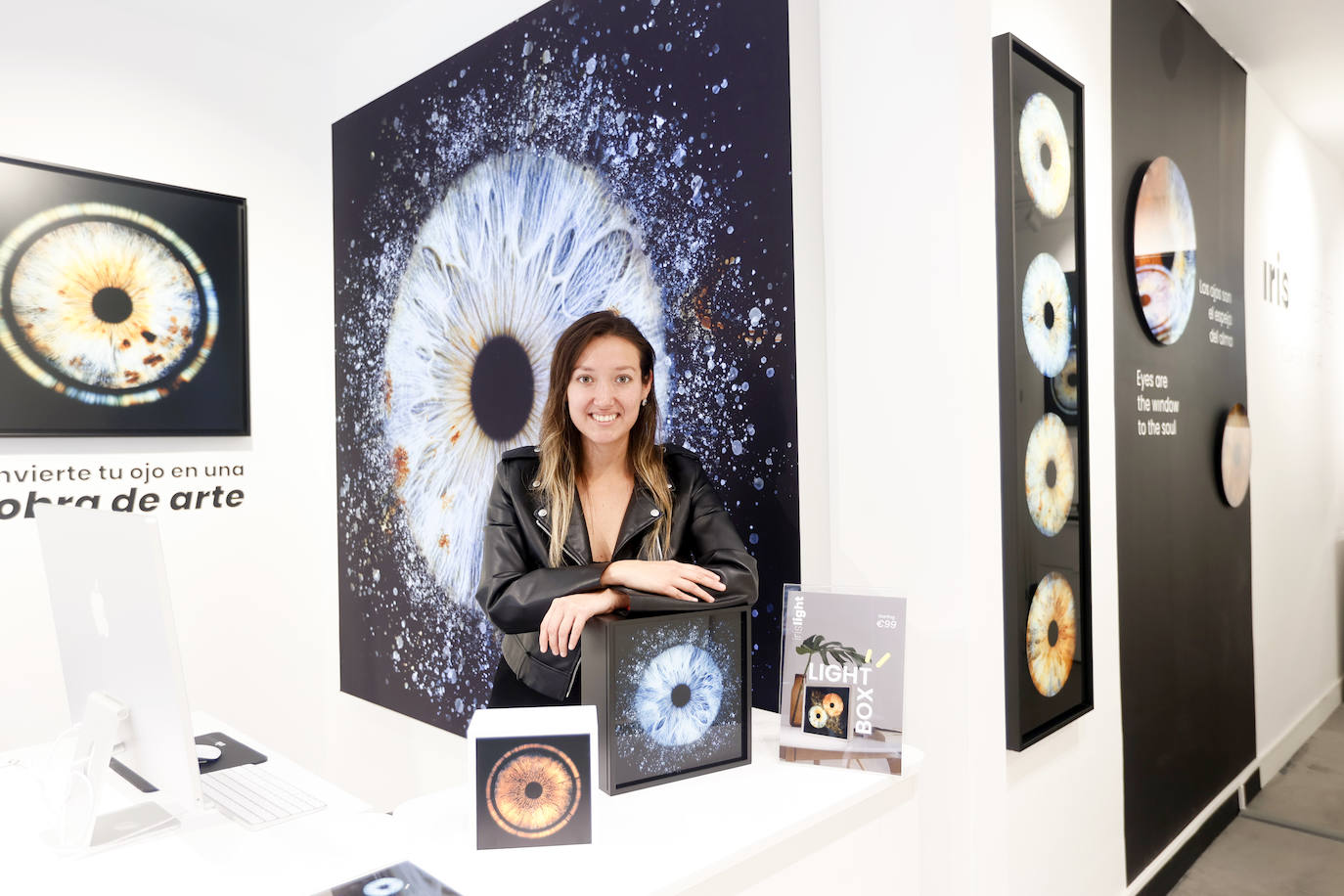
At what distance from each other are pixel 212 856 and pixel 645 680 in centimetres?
65

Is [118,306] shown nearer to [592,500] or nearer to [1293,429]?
[592,500]

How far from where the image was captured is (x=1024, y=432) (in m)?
1.90

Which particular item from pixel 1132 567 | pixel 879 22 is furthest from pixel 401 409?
pixel 1132 567

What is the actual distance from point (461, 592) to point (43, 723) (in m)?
1.40

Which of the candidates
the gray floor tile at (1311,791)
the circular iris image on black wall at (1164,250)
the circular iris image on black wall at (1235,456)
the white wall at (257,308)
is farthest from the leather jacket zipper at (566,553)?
the gray floor tile at (1311,791)

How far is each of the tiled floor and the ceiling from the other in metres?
2.76

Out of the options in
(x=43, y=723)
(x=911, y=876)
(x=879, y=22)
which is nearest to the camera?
(x=911, y=876)

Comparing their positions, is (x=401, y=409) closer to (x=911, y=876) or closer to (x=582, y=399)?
(x=582, y=399)

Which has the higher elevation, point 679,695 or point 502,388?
point 502,388

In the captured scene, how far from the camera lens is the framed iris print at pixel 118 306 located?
2574 mm

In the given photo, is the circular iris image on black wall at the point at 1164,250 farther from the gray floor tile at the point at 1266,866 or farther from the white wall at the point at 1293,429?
the gray floor tile at the point at 1266,866

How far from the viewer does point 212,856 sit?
1.16 m

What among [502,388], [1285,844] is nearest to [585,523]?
[502,388]

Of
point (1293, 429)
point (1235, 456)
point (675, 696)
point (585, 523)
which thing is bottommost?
point (675, 696)
